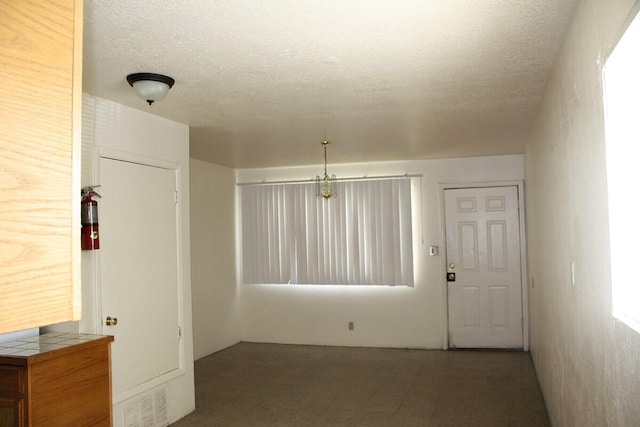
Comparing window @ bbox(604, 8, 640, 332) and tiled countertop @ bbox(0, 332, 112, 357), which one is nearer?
window @ bbox(604, 8, 640, 332)

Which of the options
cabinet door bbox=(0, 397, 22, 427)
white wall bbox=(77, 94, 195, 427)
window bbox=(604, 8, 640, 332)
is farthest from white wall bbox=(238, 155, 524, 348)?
window bbox=(604, 8, 640, 332)

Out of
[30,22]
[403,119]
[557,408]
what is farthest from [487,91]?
[30,22]

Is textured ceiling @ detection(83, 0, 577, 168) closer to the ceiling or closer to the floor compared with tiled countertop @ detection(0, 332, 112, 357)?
closer to the ceiling

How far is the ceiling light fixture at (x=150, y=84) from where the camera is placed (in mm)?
3129

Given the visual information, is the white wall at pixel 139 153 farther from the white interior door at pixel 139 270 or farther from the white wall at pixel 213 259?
the white wall at pixel 213 259

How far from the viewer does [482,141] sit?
5.79 meters

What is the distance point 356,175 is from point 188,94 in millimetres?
3940

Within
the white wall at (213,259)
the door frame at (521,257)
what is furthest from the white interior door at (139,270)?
the door frame at (521,257)

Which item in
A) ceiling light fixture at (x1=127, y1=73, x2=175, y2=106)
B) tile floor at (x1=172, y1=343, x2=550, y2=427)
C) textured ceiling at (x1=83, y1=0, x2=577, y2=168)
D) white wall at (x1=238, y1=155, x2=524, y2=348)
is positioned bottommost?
tile floor at (x1=172, y1=343, x2=550, y2=427)

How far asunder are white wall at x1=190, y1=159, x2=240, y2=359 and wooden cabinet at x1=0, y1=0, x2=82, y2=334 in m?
5.65

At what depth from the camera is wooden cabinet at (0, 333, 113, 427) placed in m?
2.68

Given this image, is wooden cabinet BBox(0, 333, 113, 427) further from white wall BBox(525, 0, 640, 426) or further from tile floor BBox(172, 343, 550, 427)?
white wall BBox(525, 0, 640, 426)

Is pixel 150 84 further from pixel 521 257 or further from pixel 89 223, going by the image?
pixel 521 257

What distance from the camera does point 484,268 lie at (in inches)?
273
